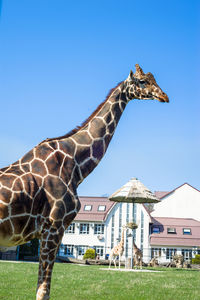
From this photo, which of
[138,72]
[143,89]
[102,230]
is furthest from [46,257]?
[102,230]

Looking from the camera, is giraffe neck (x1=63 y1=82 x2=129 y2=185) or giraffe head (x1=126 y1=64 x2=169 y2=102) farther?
giraffe head (x1=126 y1=64 x2=169 y2=102)

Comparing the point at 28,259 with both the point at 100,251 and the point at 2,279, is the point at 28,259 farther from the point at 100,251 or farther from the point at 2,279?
the point at 2,279

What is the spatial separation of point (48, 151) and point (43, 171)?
0.42 metres

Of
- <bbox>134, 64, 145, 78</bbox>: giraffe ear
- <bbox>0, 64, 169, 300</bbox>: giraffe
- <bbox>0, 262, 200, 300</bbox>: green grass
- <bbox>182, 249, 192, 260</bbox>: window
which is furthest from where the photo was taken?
<bbox>182, 249, 192, 260</bbox>: window

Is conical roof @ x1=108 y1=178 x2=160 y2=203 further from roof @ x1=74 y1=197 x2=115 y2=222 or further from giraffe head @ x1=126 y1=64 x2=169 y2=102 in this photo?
roof @ x1=74 y1=197 x2=115 y2=222

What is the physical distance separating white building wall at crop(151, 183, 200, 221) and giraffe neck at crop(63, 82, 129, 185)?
1606 inches

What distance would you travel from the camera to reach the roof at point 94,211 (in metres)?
41.8

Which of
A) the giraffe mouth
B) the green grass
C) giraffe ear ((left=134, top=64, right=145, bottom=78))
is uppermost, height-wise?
giraffe ear ((left=134, top=64, right=145, bottom=78))

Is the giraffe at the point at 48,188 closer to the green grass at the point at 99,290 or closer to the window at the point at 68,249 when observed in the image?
the green grass at the point at 99,290

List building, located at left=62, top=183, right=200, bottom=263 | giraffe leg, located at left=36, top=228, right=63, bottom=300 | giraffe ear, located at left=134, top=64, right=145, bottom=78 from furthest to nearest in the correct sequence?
building, located at left=62, top=183, right=200, bottom=263 → giraffe ear, located at left=134, top=64, right=145, bottom=78 → giraffe leg, located at left=36, top=228, right=63, bottom=300

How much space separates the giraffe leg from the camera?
544cm

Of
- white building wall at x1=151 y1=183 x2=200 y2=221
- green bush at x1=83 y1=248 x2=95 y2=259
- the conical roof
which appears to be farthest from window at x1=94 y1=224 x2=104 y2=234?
the conical roof

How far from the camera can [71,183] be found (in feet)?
19.4

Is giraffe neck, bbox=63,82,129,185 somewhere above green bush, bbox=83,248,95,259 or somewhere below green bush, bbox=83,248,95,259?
above
